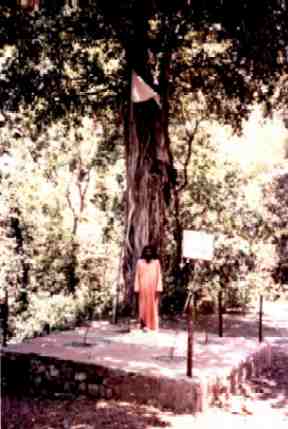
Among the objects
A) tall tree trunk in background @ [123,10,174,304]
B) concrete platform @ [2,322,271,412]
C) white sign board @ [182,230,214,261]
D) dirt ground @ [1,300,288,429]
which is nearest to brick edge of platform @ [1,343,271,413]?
concrete platform @ [2,322,271,412]

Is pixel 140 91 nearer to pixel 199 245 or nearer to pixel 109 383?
pixel 199 245

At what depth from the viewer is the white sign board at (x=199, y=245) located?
7.32 meters

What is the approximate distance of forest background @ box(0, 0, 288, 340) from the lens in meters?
12.4

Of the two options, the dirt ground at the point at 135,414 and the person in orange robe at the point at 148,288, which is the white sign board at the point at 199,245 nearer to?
the dirt ground at the point at 135,414

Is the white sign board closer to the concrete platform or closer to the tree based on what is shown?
the concrete platform

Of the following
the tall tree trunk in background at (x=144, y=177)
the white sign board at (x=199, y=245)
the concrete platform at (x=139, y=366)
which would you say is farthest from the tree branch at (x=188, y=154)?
the white sign board at (x=199, y=245)

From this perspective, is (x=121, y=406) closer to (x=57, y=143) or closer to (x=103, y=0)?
(x=103, y=0)

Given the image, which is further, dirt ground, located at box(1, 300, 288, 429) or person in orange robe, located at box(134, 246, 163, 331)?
person in orange robe, located at box(134, 246, 163, 331)

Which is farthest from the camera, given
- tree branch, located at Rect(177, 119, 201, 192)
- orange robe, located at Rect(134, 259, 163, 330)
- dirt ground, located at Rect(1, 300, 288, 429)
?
tree branch, located at Rect(177, 119, 201, 192)

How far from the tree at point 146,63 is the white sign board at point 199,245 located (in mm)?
4963

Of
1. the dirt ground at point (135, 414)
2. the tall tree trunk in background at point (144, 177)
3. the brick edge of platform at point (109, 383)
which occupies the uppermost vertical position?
the tall tree trunk in background at point (144, 177)

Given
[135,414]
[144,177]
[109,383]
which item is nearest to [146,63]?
[144,177]

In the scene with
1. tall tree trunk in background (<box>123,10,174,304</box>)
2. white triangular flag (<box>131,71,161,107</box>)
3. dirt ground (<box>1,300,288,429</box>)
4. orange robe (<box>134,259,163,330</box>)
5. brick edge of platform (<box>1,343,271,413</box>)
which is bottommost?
dirt ground (<box>1,300,288,429</box>)

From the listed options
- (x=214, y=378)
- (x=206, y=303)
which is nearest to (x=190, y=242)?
(x=214, y=378)
